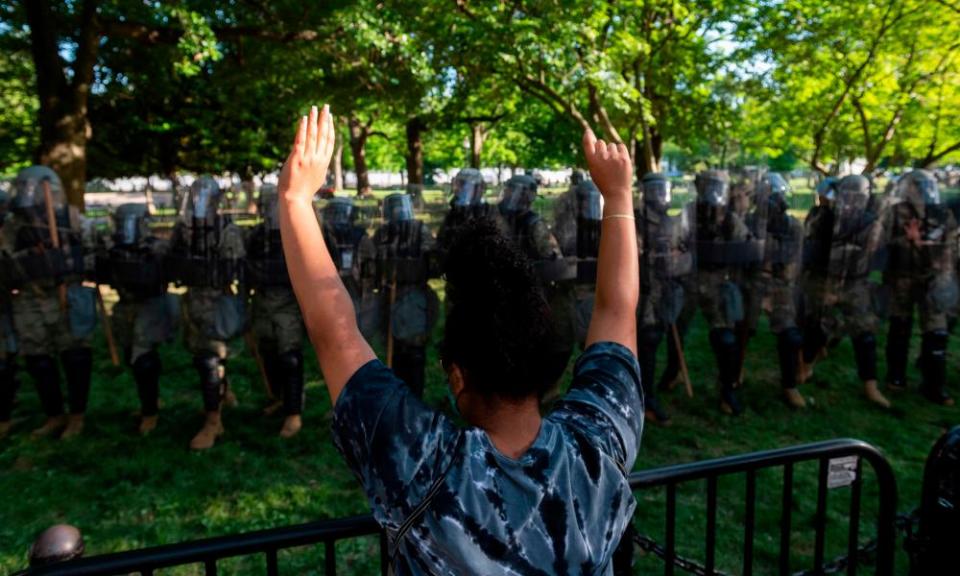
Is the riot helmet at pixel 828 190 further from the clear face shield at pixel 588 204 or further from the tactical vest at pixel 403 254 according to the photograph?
the tactical vest at pixel 403 254

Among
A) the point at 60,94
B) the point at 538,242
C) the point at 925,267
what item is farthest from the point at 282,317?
the point at 60,94

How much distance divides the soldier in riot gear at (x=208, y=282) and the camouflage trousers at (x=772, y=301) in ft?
15.0

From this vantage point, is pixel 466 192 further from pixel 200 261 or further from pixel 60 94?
pixel 60 94

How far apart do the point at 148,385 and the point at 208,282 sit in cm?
105

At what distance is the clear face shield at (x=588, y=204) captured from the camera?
5902 mm

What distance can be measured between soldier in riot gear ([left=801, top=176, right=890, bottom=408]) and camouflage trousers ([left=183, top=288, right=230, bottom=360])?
5365 millimetres

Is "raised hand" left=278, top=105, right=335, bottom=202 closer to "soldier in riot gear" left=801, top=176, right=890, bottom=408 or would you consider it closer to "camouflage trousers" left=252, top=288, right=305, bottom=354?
"camouflage trousers" left=252, top=288, right=305, bottom=354

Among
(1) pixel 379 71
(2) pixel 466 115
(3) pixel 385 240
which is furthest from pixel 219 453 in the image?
(2) pixel 466 115

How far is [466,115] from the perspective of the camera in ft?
63.7

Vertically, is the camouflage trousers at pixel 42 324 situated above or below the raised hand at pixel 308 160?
below

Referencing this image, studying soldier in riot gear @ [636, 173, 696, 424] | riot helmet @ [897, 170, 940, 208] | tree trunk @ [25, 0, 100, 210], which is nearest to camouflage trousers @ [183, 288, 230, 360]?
soldier in riot gear @ [636, 173, 696, 424]

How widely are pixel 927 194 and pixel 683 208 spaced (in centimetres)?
238

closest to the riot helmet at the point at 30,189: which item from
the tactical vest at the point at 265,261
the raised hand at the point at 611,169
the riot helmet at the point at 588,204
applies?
the tactical vest at the point at 265,261

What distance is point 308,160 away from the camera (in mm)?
1365
